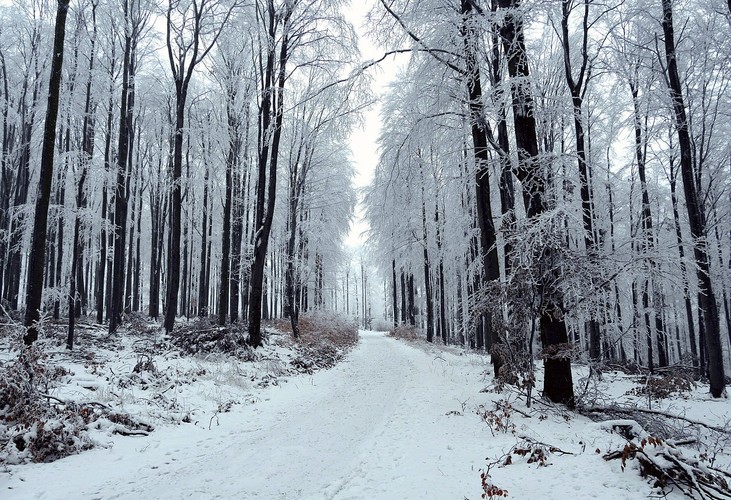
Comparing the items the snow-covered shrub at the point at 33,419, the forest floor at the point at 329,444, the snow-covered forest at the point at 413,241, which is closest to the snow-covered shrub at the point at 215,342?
the snow-covered forest at the point at 413,241

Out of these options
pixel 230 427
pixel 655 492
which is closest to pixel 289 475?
pixel 230 427

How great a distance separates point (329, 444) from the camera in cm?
430

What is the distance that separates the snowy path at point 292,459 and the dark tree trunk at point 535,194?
1461 mm

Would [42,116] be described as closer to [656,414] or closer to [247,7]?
[247,7]

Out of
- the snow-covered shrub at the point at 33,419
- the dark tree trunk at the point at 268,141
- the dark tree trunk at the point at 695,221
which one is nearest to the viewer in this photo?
the snow-covered shrub at the point at 33,419

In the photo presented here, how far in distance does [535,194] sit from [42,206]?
929 cm

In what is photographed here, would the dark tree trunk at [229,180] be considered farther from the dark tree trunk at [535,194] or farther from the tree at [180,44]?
the dark tree trunk at [535,194]

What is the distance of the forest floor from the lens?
297cm

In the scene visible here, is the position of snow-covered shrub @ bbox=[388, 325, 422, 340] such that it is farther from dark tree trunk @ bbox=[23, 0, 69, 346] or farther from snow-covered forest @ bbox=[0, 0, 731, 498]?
dark tree trunk @ bbox=[23, 0, 69, 346]

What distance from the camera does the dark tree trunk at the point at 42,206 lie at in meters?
7.23

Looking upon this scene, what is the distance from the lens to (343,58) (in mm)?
12359

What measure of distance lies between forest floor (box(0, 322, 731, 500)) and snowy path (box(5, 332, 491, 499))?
17 millimetres

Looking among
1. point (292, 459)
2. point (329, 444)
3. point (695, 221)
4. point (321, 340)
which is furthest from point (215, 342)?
point (695, 221)

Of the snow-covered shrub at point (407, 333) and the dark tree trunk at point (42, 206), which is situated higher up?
the dark tree trunk at point (42, 206)
